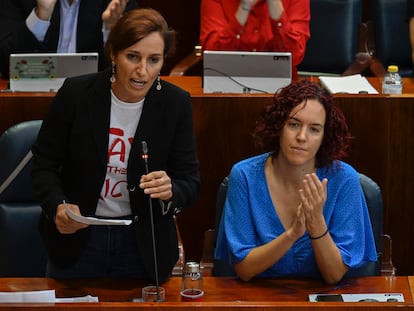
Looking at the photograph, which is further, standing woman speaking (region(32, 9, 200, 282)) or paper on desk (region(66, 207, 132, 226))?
standing woman speaking (region(32, 9, 200, 282))

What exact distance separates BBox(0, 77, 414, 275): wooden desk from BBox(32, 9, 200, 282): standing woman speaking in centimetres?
92

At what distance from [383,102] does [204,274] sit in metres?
1.06

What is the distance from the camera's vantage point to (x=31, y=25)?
12.4 ft

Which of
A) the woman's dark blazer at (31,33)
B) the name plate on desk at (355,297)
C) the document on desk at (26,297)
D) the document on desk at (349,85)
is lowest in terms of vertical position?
the name plate on desk at (355,297)

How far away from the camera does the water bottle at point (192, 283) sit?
2271 mm

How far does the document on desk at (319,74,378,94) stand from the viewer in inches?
136

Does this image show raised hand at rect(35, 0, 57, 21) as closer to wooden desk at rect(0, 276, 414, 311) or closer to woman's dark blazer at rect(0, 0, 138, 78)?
woman's dark blazer at rect(0, 0, 138, 78)

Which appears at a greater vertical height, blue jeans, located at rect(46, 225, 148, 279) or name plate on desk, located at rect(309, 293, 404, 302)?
blue jeans, located at rect(46, 225, 148, 279)

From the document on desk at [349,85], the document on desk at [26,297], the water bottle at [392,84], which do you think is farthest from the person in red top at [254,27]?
the document on desk at [26,297]

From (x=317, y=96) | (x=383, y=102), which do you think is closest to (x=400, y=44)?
(x=383, y=102)

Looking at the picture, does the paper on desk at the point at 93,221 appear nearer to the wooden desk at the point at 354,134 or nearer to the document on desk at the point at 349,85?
the wooden desk at the point at 354,134

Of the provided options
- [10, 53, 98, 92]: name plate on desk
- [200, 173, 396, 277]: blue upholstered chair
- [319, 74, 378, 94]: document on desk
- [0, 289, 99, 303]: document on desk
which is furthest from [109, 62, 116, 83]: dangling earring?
[319, 74, 378, 94]: document on desk

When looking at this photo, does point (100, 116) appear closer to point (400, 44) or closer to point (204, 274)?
point (204, 274)

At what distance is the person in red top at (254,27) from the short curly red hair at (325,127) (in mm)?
1465
